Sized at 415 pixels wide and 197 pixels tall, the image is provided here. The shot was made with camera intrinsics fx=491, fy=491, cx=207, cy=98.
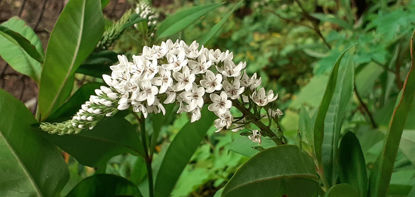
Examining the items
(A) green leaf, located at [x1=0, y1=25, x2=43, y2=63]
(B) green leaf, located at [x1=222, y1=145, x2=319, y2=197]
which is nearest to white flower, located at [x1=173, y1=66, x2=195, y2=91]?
(B) green leaf, located at [x1=222, y1=145, x2=319, y2=197]

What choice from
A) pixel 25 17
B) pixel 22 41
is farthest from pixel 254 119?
pixel 25 17

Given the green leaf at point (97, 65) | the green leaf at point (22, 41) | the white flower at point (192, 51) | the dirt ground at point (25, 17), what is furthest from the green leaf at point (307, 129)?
the dirt ground at point (25, 17)

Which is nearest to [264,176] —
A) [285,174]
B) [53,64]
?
[285,174]

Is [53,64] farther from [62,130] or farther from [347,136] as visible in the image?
[347,136]

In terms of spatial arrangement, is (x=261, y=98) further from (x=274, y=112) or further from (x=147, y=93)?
(x=147, y=93)

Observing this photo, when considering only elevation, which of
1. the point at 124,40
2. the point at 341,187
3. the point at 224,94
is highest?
the point at 224,94

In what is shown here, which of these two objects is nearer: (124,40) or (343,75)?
(343,75)

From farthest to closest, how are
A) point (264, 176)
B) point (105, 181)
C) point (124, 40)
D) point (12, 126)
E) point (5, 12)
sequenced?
point (124, 40) < point (5, 12) < point (105, 181) < point (12, 126) < point (264, 176)
